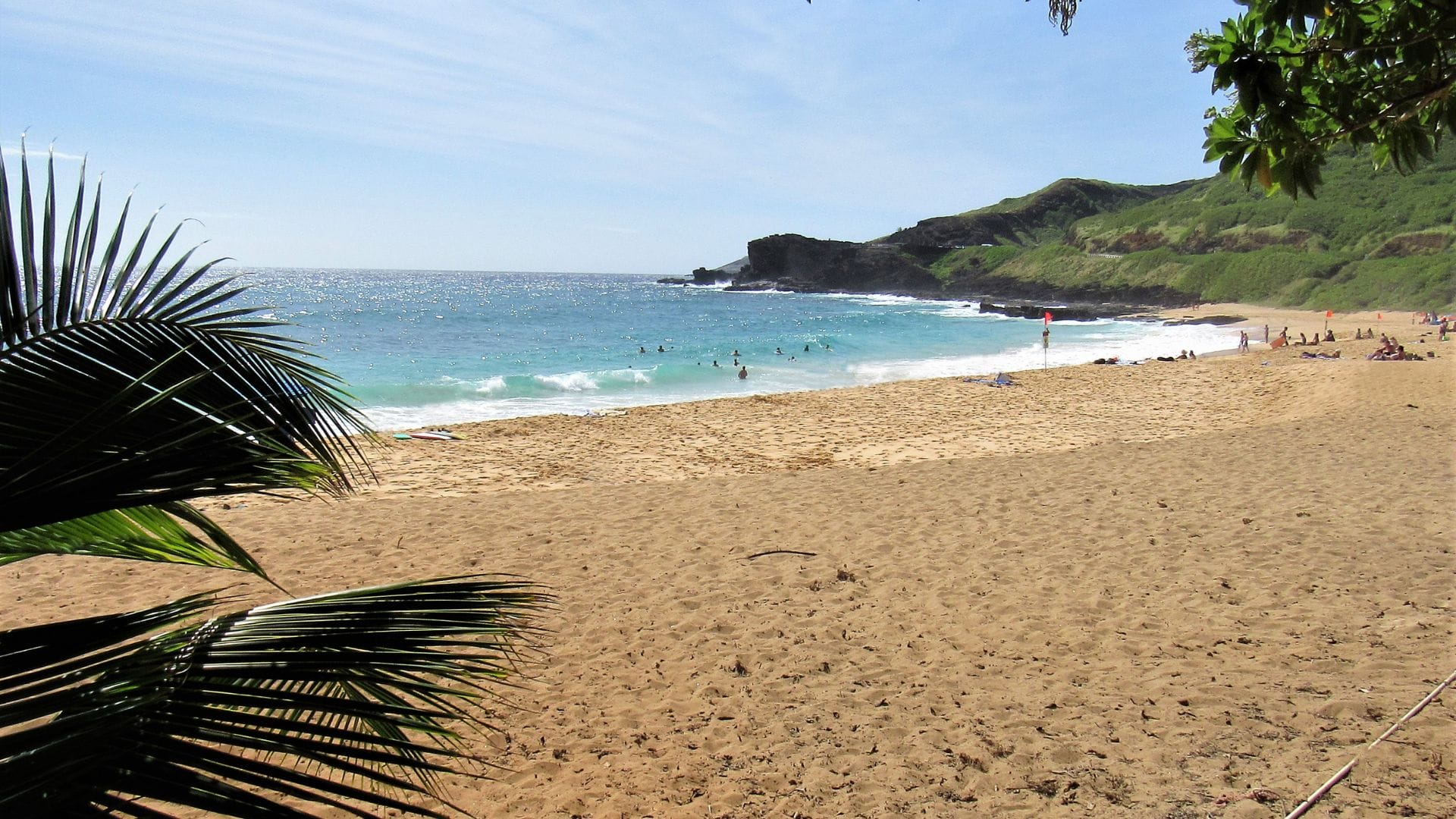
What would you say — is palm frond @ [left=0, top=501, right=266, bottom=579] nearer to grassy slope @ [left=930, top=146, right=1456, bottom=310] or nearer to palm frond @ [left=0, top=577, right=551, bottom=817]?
Result: palm frond @ [left=0, top=577, right=551, bottom=817]

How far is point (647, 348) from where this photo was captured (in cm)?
3922

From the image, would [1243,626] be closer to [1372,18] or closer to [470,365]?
[1372,18]

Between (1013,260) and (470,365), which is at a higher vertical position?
(1013,260)

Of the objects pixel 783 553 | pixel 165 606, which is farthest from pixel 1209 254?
pixel 165 606

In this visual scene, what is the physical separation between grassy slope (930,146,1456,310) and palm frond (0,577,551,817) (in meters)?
54.8

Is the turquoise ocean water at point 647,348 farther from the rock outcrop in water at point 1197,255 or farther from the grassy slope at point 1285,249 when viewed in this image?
the grassy slope at point 1285,249

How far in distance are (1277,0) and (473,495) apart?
8263 mm

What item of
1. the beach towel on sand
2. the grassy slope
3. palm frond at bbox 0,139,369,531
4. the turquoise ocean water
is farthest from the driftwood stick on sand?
the grassy slope

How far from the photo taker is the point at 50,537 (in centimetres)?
176

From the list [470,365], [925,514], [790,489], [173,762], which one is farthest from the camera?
[470,365]

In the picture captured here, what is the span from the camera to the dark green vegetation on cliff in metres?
51.5

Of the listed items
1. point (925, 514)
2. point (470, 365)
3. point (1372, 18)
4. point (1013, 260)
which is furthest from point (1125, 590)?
point (1013, 260)

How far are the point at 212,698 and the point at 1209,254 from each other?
3047 inches

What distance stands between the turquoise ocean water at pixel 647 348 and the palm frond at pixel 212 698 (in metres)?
0.60
